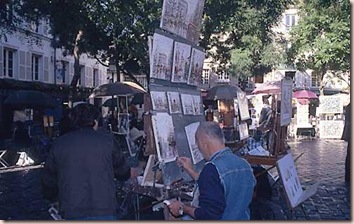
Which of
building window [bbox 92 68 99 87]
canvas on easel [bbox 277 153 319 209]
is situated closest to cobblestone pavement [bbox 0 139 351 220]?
canvas on easel [bbox 277 153 319 209]

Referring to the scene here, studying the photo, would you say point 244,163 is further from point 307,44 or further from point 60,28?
point 307,44

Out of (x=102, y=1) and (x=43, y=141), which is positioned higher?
(x=102, y=1)

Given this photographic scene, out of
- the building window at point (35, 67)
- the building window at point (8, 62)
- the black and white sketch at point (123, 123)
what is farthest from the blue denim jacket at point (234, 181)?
the building window at point (35, 67)

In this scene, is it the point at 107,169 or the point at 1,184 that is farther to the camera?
the point at 1,184

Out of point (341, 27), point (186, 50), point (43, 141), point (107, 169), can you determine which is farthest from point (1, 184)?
point (341, 27)

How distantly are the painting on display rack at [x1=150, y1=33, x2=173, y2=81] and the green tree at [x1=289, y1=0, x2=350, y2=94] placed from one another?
18.5 meters

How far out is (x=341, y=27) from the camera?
23.8m

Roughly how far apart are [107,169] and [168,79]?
228 centimetres

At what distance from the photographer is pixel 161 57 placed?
5551 mm

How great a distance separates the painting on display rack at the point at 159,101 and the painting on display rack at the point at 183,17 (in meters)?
0.66

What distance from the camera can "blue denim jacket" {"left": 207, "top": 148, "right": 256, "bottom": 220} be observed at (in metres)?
3.07

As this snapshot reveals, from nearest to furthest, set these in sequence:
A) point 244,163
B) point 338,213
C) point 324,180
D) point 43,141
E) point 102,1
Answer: point 244,163 → point 338,213 → point 324,180 → point 102,1 → point 43,141

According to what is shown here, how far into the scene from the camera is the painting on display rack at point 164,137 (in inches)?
208

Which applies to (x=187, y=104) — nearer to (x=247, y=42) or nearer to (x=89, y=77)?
(x=247, y=42)
